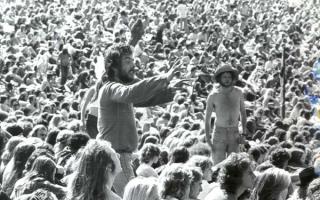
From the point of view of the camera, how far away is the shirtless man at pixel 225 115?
1141cm

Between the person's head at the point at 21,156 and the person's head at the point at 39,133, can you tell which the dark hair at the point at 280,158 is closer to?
the person's head at the point at 21,156

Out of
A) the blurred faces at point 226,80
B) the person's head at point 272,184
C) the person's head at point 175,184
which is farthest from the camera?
the blurred faces at point 226,80

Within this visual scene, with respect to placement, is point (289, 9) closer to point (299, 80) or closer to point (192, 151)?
point (299, 80)

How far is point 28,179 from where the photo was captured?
7316 millimetres

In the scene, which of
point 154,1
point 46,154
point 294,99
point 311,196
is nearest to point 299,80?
point 294,99

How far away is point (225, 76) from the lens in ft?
37.3

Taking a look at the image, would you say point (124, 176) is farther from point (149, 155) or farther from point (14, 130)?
point (14, 130)

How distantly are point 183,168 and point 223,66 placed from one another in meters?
4.51

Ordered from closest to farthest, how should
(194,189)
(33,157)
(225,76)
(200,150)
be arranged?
(194,189)
(33,157)
(200,150)
(225,76)

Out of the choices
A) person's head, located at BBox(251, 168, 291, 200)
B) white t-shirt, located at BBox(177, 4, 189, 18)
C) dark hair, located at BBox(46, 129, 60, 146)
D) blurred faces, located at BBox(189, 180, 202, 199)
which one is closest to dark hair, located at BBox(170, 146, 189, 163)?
blurred faces, located at BBox(189, 180, 202, 199)

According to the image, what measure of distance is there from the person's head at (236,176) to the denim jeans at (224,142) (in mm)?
4548

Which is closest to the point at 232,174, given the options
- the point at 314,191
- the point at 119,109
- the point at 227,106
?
the point at 314,191

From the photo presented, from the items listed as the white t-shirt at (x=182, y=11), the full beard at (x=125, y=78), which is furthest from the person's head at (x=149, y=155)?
the white t-shirt at (x=182, y=11)

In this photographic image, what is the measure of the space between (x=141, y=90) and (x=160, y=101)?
0.77ft
